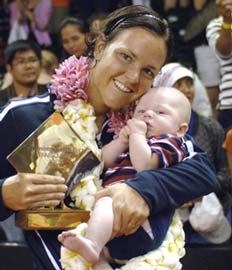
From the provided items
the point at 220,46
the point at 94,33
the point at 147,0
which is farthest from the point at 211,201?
the point at 147,0

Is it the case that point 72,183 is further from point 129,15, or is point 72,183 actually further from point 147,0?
point 147,0

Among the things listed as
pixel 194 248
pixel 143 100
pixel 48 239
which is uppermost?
pixel 143 100

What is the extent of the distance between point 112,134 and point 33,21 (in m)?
5.47

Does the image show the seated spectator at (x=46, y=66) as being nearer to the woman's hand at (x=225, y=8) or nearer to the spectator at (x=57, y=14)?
the spectator at (x=57, y=14)

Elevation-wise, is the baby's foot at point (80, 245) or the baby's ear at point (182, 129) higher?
the baby's ear at point (182, 129)

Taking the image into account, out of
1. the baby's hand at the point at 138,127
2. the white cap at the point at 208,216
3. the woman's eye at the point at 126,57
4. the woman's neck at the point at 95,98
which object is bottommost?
the white cap at the point at 208,216

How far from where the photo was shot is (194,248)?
15.7 ft

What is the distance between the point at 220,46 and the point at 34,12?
3.40m

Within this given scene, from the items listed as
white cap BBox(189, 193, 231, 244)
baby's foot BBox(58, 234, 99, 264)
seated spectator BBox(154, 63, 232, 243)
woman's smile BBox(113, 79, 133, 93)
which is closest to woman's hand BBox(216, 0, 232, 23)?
seated spectator BBox(154, 63, 232, 243)

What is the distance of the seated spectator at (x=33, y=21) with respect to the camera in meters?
8.05

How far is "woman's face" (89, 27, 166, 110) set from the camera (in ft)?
9.13

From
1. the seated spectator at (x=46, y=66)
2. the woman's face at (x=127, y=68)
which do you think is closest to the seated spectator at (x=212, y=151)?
the seated spectator at (x=46, y=66)

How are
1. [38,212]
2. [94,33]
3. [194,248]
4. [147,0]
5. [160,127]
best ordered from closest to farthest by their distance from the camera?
[38,212] < [160,127] < [94,33] < [194,248] < [147,0]

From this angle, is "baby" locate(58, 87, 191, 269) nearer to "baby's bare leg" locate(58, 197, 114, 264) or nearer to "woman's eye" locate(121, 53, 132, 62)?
"baby's bare leg" locate(58, 197, 114, 264)
